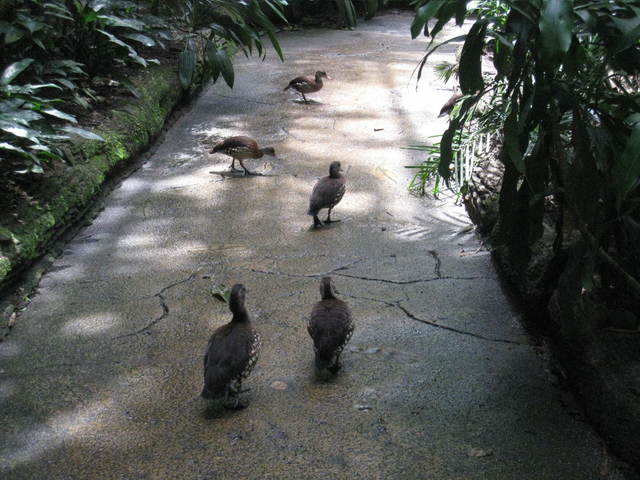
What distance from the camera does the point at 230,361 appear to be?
12.0 feet

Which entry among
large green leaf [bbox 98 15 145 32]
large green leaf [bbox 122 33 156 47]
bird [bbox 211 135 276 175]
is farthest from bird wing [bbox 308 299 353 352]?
large green leaf [bbox 122 33 156 47]

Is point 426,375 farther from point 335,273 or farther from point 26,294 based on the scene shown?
point 26,294

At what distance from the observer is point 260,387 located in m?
3.93

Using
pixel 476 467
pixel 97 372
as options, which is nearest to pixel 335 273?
pixel 97 372

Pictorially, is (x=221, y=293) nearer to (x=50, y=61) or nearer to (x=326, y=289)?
(x=326, y=289)

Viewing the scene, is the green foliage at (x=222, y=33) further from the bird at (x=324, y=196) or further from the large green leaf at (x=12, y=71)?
the large green leaf at (x=12, y=71)

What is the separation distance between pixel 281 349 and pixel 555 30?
253 centimetres

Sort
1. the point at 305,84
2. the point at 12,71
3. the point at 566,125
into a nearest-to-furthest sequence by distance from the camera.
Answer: the point at 566,125, the point at 12,71, the point at 305,84

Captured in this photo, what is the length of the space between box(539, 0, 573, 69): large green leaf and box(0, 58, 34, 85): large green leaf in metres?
4.85

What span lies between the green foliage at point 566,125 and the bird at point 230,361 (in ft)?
Answer: 4.51

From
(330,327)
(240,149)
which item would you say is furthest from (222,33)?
(330,327)

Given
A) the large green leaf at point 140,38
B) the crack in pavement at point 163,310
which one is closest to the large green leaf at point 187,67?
the large green leaf at point 140,38

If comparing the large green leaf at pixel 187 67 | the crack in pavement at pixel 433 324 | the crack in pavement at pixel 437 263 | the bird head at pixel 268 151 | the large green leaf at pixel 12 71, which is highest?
the large green leaf at pixel 12 71

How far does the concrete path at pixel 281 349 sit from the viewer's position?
3.41 meters
